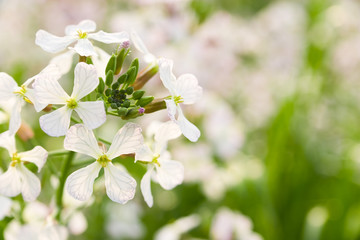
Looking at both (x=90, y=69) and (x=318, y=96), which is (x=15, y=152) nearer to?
(x=90, y=69)

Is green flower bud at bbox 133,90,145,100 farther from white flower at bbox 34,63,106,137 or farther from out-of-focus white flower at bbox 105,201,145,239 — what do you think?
out-of-focus white flower at bbox 105,201,145,239

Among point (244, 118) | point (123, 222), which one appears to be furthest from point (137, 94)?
point (244, 118)

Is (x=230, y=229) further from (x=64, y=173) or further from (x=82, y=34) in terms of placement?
(x=82, y=34)

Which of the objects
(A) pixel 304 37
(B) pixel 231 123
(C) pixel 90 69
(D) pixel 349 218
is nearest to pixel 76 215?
(C) pixel 90 69

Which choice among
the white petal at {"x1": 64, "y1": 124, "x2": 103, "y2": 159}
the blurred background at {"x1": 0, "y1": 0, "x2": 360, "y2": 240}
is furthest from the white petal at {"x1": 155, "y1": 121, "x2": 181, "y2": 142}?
the blurred background at {"x1": 0, "y1": 0, "x2": 360, "y2": 240}

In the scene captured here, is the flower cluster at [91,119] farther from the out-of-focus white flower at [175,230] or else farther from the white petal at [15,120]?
the out-of-focus white flower at [175,230]

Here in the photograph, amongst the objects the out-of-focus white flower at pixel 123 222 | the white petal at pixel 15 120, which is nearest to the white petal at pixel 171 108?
the white petal at pixel 15 120
